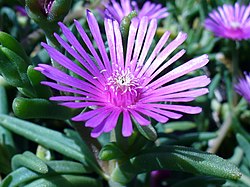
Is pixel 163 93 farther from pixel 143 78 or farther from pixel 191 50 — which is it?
pixel 191 50

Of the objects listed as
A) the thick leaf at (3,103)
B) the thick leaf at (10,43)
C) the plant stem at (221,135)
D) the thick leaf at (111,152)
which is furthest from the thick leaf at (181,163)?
the plant stem at (221,135)

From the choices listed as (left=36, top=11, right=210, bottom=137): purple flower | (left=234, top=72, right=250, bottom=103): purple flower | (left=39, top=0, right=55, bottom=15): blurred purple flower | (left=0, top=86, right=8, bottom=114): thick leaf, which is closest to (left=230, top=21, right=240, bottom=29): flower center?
(left=234, top=72, right=250, bottom=103): purple flower

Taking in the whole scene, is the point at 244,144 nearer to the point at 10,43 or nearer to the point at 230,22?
the point at 230,22

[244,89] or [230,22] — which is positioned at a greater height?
[230,22]

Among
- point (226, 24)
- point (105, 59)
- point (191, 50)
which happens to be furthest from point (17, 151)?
point (226, 24)

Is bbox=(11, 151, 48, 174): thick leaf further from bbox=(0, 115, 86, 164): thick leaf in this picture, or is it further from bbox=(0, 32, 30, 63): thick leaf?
bbox=(0, 32, 30, 63): thick leaf

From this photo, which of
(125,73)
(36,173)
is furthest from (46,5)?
(36,173)
